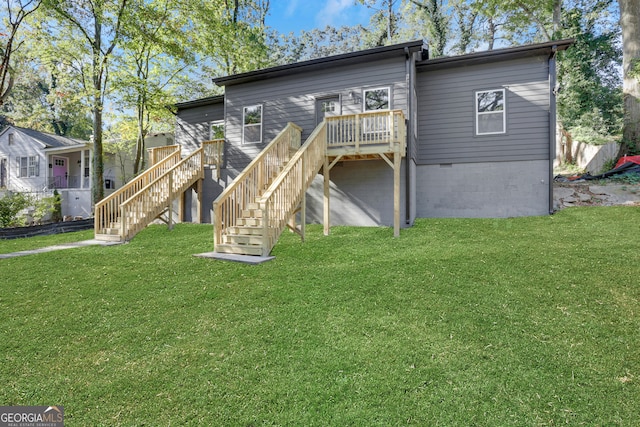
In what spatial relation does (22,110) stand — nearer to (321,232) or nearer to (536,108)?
(321,232)

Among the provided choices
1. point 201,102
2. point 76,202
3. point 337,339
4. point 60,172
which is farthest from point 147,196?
point 60,172

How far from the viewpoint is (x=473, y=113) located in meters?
9.80

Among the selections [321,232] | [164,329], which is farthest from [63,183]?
[164,329]

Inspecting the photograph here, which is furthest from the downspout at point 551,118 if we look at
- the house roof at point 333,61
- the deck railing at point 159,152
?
the deck railing at point 159,152

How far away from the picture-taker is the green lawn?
7.67 ft

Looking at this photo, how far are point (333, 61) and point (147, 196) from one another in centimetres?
701

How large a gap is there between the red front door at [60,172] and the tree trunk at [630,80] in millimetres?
28796

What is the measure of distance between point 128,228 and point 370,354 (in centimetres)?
809

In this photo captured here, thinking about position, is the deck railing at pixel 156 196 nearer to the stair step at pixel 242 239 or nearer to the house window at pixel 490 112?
the stair step at pixel 242 239

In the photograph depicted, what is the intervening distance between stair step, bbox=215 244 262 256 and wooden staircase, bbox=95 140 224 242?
3705mm

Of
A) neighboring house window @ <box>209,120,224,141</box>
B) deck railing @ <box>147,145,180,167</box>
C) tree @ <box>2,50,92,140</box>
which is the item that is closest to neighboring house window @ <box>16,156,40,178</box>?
tree @ <box>2,50,92,140</box>

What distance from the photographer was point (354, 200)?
967cm

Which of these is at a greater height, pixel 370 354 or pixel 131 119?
pixel 131 119

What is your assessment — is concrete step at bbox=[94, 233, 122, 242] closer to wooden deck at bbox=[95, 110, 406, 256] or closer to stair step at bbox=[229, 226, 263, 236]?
wooden deck at bbox=[95, 110, 406, 256]
